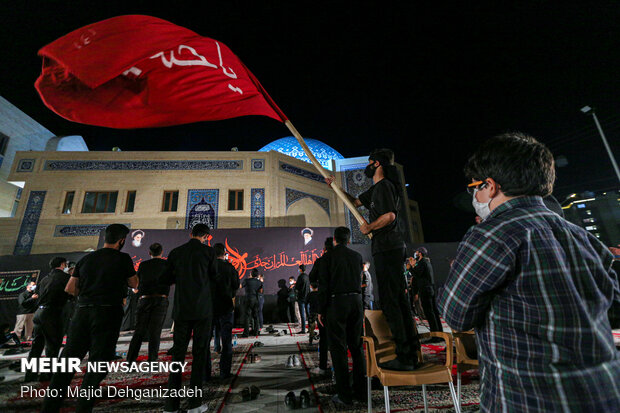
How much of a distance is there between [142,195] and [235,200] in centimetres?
385

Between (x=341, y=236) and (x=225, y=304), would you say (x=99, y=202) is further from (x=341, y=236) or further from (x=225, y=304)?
(x=341, y=236)

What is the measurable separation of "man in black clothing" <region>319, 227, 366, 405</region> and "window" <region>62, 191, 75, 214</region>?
522 inches

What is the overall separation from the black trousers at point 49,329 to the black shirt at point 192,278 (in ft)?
6.96

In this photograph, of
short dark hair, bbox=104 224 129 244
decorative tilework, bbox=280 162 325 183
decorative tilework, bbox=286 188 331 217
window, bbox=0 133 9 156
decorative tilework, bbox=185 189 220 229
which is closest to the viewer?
short dark hair, bbox=104 224 129 244

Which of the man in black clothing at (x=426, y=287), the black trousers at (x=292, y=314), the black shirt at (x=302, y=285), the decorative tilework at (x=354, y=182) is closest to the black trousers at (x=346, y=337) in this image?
the man in black clothing at (x=426, y=287)

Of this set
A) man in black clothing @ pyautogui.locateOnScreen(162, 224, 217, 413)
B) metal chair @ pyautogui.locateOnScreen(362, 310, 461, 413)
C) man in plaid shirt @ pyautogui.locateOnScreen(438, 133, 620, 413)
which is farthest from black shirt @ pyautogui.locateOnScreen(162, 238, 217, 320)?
man in plaid shirt @ pyautogui.locateOnScreen(438, 133, 620, 413)

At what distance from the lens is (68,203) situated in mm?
11461

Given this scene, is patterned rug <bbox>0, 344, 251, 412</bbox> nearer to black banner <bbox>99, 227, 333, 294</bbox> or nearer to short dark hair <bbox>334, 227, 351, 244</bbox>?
short dark hair <bbox>334, 227, 351, 244</bbox>

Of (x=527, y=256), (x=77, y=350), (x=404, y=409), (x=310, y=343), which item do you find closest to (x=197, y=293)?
(x=77, y=350)

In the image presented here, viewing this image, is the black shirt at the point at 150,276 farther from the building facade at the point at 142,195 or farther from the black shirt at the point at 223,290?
the building facade at the point at 142,195

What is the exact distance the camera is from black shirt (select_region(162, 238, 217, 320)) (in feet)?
8.19

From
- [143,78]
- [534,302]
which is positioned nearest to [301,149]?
[143,78]

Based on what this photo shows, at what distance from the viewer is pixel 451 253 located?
10961 millimetres

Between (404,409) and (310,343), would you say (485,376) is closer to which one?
(404,409)
